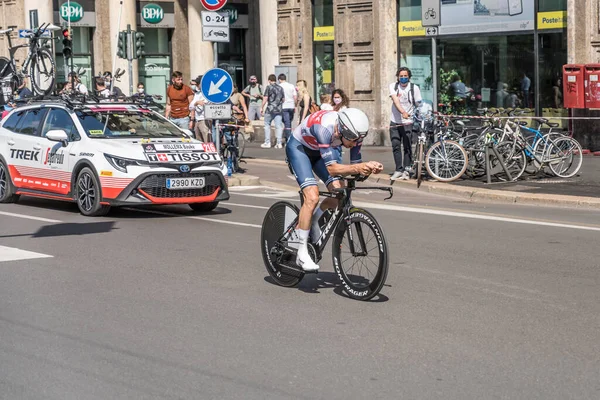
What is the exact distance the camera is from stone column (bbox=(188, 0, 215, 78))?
34438mm

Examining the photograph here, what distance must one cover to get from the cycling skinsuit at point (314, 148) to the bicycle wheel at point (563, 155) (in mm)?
9766

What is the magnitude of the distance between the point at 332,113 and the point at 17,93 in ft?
62.6

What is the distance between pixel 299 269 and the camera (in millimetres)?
8750

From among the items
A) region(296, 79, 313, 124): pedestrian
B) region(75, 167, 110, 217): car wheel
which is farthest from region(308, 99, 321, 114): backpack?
region(75, 167, 110, 217): car wheel

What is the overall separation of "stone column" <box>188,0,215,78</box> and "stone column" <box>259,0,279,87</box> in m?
4.50

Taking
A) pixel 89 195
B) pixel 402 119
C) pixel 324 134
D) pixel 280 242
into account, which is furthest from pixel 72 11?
pixel 324 134

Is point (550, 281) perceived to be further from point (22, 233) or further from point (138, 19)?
point (138, 19)

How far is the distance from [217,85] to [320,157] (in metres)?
10.2

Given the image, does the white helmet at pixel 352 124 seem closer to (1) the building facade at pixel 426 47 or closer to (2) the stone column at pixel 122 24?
(1) the building facade at pixel 426 47

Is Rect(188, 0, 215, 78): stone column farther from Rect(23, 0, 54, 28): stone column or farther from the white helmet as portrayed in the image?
the white helmet

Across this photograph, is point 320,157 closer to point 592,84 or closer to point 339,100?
point 339,100

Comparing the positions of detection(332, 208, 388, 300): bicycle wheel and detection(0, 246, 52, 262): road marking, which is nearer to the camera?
detection(332, 208, 388, 300): bicycle wheel

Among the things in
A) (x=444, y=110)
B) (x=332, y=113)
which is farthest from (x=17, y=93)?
(x=332, y=113)

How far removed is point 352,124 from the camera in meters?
7.95
